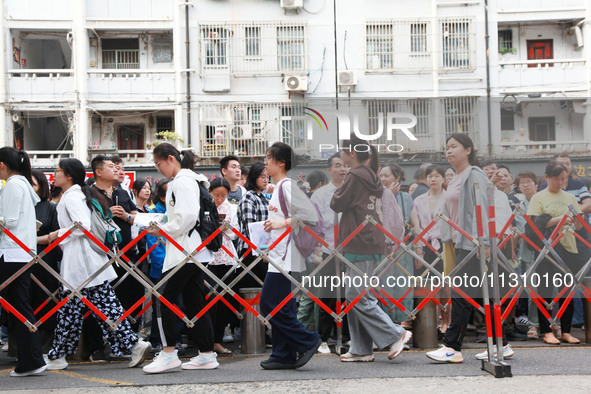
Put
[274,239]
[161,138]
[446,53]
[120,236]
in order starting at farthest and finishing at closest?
[161,138] < [446,53] < [120,236] < [274,239]

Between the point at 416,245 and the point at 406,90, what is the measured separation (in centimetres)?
1510

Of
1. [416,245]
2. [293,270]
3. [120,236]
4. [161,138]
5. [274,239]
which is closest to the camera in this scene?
[293,270]

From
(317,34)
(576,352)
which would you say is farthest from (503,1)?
(576,352)

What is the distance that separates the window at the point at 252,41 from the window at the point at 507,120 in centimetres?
1701

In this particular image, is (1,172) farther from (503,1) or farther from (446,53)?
(503,1)

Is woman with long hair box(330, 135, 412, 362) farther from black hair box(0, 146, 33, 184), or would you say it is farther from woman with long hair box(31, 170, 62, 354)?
woman with long hair box(31, 170, 62, 354)

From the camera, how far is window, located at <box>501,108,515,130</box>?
17.2ft

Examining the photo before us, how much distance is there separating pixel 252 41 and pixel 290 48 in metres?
1.27

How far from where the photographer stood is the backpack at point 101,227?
5671 millimetres

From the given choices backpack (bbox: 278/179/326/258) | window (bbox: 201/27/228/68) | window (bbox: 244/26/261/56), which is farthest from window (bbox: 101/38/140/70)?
backpack (bbox: 278/179/326/258)

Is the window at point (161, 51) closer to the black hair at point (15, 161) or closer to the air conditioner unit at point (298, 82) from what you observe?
the air conditioner unit at point (298, 82)

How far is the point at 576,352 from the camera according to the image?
5824 millimetres

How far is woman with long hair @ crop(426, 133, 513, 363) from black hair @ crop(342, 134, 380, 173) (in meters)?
0.58

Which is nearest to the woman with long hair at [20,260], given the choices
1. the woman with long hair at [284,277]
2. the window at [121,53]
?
the woman with long hair at [284,277]
